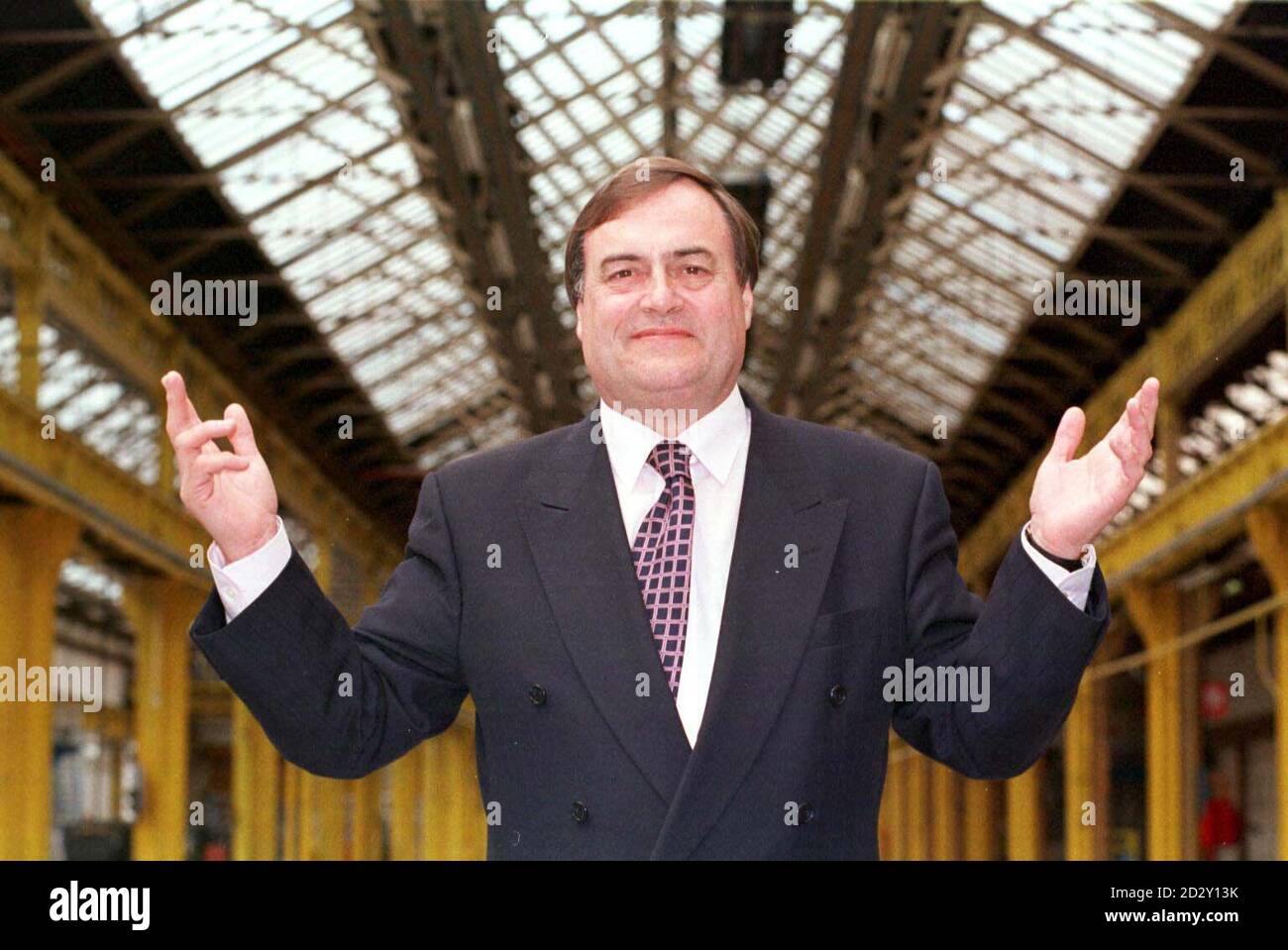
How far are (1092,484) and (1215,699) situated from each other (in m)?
39.6

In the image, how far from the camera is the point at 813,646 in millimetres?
3516

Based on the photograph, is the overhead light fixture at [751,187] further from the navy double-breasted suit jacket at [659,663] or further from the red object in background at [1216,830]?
the navy double-breasted suit jacket at [659,663]

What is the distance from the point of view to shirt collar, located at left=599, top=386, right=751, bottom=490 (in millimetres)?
3756

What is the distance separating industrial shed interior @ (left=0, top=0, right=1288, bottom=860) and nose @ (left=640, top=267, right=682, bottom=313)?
33.0 ft

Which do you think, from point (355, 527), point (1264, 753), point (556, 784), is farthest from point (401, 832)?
point (556, 784)

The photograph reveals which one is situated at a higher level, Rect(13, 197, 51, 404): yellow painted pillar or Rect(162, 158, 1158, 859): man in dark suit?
Rect(13, 197, 51, 404): yellow painted pillar

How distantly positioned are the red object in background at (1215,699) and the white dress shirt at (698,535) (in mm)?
38876

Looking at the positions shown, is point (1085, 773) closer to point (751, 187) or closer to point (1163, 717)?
point (1163, 717)

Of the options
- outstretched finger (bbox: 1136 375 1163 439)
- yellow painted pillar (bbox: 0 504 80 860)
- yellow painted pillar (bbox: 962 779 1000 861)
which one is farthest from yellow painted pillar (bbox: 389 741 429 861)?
outstretched finger (bbox: 1136 375 1163 439)

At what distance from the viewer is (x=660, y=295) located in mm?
3611

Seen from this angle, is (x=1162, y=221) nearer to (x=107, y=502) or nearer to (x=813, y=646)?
(x=107, y=502)

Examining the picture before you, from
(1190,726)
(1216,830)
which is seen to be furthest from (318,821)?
(1216,830)

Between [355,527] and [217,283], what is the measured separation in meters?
11.6

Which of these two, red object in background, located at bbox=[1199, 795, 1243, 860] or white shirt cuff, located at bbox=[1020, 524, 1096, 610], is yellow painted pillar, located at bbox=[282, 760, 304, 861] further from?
white shirt cuff, located at bbox=[1020, 524, 1096, 610]
